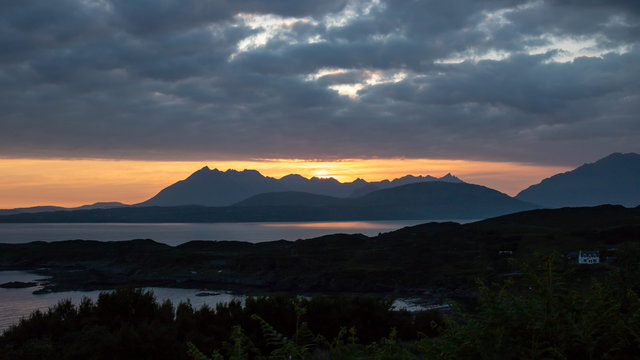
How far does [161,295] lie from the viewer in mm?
89875

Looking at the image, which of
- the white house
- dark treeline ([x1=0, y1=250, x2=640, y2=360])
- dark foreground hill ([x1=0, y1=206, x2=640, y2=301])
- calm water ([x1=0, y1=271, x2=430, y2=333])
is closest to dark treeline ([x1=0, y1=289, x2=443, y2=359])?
dark treeline ([x1=0, y1=250, x2=640, y2=360])

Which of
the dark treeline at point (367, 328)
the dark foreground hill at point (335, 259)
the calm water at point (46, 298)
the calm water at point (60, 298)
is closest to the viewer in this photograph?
the dark treeline at point (367, 328)

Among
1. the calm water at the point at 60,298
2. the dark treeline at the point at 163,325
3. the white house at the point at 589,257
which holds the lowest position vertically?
the calm water at the point at 60,298

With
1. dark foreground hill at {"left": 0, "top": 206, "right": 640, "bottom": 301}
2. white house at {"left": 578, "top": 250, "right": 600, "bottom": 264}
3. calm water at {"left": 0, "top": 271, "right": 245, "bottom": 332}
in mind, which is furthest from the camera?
dark foreground hill at {"left": 0, "top": 206, "right": 640, "bottom": 301}

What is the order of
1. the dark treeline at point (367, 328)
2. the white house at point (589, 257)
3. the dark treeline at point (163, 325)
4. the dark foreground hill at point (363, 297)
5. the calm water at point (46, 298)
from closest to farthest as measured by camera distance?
the dark treeline at point (367, 328) → the dark foreground hill at point (363, 297) → the dark treeline at point (163, 325) → the calm water at point (46, 298) → the white house at point (589, 257)

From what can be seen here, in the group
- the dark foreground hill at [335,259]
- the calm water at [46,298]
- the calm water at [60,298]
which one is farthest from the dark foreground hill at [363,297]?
the calm water at [46,298]

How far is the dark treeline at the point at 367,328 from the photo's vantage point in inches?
306

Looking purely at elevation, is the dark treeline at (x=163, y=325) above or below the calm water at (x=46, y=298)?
above

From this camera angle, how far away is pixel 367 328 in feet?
103

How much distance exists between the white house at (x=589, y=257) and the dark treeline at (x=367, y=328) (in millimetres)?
50976

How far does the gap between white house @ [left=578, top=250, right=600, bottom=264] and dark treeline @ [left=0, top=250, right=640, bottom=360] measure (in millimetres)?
50976

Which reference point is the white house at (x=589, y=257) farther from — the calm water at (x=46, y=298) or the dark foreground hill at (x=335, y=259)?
Answer: the calm water at (x=46, y=298)

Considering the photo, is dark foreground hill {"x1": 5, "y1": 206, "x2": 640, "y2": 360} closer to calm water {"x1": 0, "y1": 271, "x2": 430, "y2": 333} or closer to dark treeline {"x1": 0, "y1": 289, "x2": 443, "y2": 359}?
dark treeline {"x1": 0, "y1": 289, "x2": 443, "y2": 359}

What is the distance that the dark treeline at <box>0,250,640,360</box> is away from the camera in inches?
306
